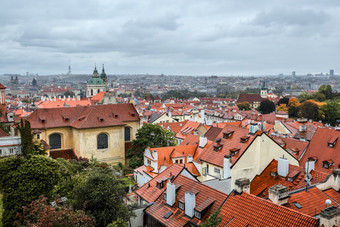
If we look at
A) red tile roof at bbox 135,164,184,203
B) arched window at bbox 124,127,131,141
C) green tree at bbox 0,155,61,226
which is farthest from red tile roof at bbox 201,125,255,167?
arched window at bbox 124,127,131,141

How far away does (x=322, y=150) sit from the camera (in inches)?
1364

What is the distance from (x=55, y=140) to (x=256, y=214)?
126 feet

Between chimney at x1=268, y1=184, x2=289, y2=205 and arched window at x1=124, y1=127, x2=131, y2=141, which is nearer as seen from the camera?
chimney at x1=268, y1=184, x2=289, y2=205

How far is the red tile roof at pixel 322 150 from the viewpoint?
109 ft

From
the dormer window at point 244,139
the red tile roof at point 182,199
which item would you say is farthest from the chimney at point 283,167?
the red tile roof at point 182,199

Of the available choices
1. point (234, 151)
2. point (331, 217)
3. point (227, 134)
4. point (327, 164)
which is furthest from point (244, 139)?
point (331, 217)

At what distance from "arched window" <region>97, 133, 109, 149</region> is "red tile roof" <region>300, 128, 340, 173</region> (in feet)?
92.2

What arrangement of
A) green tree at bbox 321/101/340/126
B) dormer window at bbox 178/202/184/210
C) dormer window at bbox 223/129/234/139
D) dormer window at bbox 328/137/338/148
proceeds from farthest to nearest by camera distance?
green tree at bbox 321/101/340/126 < dormer window at bbox 328/137/338/148 < dormer window at bbox 223/129/234/139 < dormer window at bbox 178/202/184/210

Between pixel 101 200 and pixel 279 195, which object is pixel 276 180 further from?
pixel 101 200

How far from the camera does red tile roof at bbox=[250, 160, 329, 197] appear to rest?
953 inches

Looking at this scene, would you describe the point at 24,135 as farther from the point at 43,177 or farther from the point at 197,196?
the point at 197,196

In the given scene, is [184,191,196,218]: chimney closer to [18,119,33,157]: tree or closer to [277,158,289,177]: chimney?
[277,158,289,177]: chimney

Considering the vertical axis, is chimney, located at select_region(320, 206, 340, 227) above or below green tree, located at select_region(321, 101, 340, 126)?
above

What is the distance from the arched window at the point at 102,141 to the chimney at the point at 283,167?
98.2 feet
